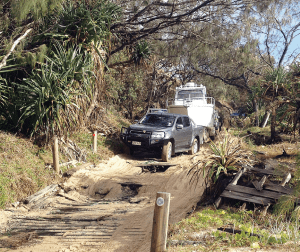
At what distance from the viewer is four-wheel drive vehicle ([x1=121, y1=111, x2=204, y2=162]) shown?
11.1m

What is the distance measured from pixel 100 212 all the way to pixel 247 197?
9.87ft

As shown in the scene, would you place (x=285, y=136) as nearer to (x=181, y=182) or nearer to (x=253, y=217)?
(x=181, y=182)

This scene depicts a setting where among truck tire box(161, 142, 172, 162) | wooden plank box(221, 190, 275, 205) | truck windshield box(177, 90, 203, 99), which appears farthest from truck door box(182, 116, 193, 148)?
wooden plank box(221, 190, 275, 205)

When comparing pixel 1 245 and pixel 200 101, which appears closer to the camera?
pixel 1 245

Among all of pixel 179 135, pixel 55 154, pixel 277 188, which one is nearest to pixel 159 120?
pixel 179 135

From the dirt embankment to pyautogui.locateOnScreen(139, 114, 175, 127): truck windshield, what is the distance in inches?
75.7

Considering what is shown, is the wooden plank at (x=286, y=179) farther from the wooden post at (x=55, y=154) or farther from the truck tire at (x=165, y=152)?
the wooden post at (x=55, y=154)

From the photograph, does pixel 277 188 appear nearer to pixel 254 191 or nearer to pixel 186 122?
pixel 254 191

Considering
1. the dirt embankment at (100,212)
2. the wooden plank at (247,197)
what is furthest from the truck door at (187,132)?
the wooden plank at (247,197)

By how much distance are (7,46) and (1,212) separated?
4356 mm

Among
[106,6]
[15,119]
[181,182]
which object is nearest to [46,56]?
[15,119]

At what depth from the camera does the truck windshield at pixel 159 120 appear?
39.6 ft

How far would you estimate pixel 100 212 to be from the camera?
648cm

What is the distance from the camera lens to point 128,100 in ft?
68.1
